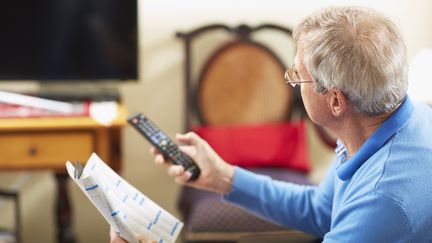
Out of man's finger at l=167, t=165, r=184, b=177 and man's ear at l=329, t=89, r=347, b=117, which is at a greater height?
man's ear at l=329, t=89, r=347, b=117

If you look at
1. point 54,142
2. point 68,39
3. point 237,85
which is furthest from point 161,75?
point 54,142

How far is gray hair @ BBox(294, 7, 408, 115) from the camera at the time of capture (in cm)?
102

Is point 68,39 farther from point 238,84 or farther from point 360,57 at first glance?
point 360,57

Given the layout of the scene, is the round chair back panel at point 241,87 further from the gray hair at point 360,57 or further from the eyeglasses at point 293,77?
the gray hair at point 360,57

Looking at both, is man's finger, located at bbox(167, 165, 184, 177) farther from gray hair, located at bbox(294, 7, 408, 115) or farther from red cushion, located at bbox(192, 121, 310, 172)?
red cushion, located at bbox(192, 121, 310, 172)

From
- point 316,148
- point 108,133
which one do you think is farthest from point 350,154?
point 316,148

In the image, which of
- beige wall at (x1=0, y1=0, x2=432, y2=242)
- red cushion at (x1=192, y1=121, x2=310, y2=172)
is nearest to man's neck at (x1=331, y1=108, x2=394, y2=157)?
red cushion at (x1=192, y1=121, x2=310, y2=172)

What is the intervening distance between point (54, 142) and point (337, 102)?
1.12 meters

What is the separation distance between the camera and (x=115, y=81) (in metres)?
2.30

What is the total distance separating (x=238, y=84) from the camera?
2.43m

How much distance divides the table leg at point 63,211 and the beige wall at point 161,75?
0.45m

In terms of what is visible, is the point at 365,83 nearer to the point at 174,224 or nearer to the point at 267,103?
the point at 174,224

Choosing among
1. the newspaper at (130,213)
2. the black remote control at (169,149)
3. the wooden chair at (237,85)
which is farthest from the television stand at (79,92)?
the newspaper at (130,213)

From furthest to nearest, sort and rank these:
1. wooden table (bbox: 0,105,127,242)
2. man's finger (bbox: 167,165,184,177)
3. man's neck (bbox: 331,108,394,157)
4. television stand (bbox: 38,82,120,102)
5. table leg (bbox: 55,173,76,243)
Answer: television stand (bbox: 38,82,120,102)
table leg (bbox: 55,173,76,243)
wooden table (bbox: 0,105,127,242)
man's finger (bbox: 167,165,184,177)
man's neck (bbox: 331,108,394,157)
